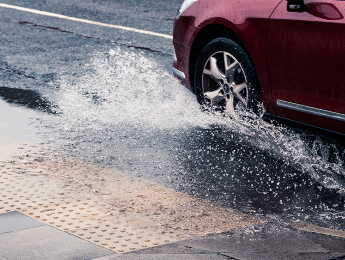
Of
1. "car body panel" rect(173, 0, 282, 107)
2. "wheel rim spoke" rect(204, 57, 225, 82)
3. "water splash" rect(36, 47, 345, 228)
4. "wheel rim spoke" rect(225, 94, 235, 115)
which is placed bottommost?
"water splash" rect(36, 47, 345, 228)

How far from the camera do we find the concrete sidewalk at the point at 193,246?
304 centimetres

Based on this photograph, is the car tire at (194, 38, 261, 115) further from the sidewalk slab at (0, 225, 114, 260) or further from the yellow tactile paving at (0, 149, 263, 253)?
the sidewalk slab at (0, 225, 114, 260)

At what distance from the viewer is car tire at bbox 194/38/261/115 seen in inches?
198

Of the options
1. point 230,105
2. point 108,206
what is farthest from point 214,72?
point 108,206

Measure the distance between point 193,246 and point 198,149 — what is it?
194 cm

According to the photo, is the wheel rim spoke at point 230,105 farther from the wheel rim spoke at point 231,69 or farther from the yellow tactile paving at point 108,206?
the yellow tactile paving at point 108,206

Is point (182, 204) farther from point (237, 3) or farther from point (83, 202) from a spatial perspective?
point (237, 3)

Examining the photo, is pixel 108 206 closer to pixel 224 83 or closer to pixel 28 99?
pixel 224 83

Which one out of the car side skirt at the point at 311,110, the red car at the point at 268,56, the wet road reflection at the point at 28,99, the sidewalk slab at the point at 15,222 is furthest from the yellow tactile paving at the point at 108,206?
the wet road reflection at the point at 28,99

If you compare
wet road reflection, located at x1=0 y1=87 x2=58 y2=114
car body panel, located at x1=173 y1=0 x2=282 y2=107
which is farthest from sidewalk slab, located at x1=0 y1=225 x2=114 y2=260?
wet road reflection, located at x1=0 y1=87 x2=58 y2=114

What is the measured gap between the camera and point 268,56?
4707 millimetres

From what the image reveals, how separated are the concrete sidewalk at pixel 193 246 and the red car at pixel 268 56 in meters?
1.22

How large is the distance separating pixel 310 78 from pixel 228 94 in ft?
3.60

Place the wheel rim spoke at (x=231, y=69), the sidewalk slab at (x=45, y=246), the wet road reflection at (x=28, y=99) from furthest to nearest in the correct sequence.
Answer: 1. the wet road reflection at (x=28, y=99)
2. the wheel rim spoke at (x=231, y=69)
3. the sidewalk slab at (x=45, y=246)
